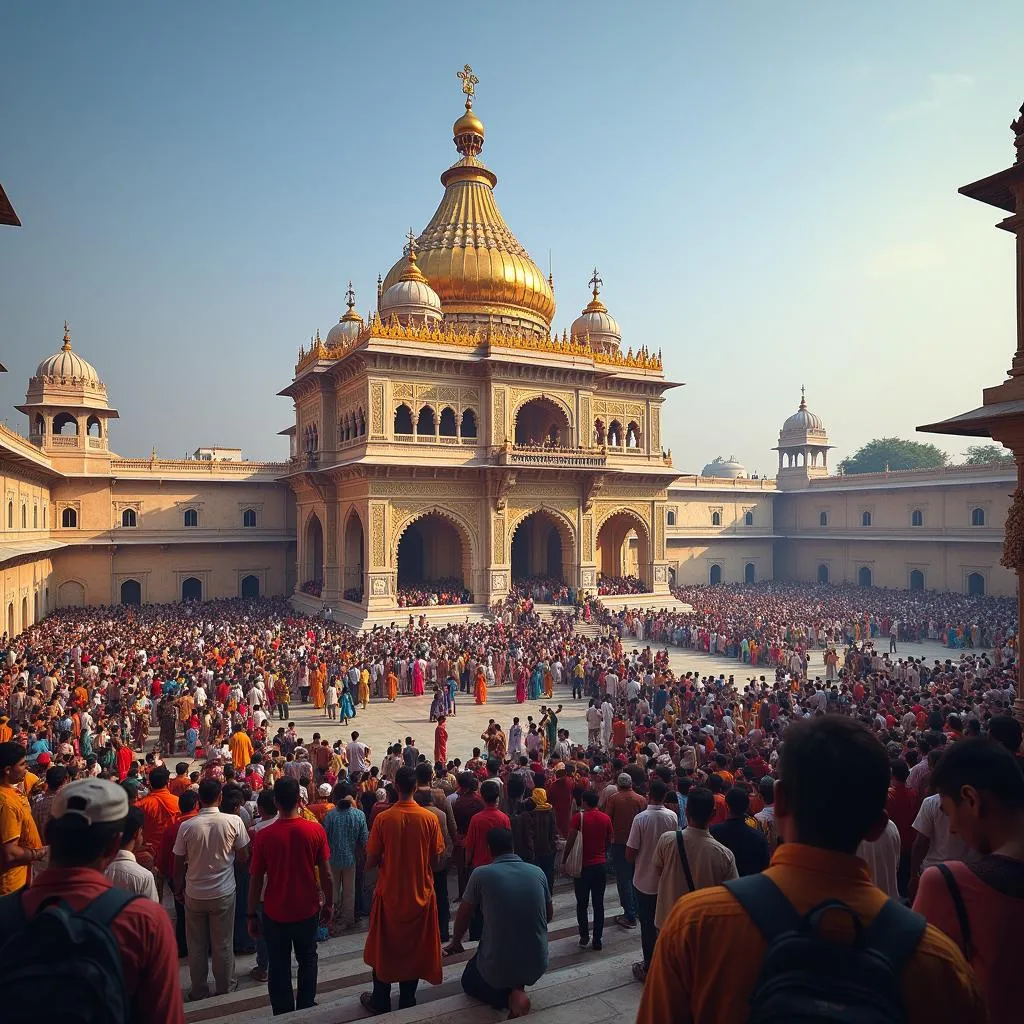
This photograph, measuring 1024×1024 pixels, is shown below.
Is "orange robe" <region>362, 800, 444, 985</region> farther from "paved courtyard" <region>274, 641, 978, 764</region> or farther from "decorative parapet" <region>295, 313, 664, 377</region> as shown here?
"decorative parapet" <region>295, 313, 664, 377</region>

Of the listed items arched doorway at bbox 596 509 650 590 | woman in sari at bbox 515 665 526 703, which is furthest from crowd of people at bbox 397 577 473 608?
woman in sari at bbox 515 665 526 703

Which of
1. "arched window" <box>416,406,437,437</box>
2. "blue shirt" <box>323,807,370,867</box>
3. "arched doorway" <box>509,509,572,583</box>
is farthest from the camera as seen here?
"arched doorway" <box>509,509,572,583</box>

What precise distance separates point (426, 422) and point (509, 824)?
23.6 m

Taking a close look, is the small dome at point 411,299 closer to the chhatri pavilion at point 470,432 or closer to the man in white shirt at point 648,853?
the chhatri pavilion at point 470,432

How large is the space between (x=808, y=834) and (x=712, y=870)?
2.54m

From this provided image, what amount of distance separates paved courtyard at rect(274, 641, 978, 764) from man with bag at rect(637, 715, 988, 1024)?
40.4 ft

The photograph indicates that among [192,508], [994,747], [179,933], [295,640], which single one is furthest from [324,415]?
[994,747]

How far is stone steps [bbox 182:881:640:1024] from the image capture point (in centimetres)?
389

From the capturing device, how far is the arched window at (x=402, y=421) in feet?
94.2

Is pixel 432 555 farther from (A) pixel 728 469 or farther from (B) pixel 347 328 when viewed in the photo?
(A) pixel 728 469

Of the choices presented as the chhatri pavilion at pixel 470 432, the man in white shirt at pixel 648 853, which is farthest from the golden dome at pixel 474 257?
the man in white shirt at pixel 648 853

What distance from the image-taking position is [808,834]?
1795 millimetres

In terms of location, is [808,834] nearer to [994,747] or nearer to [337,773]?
[994,747]

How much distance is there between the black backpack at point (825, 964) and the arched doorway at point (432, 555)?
26.8m
